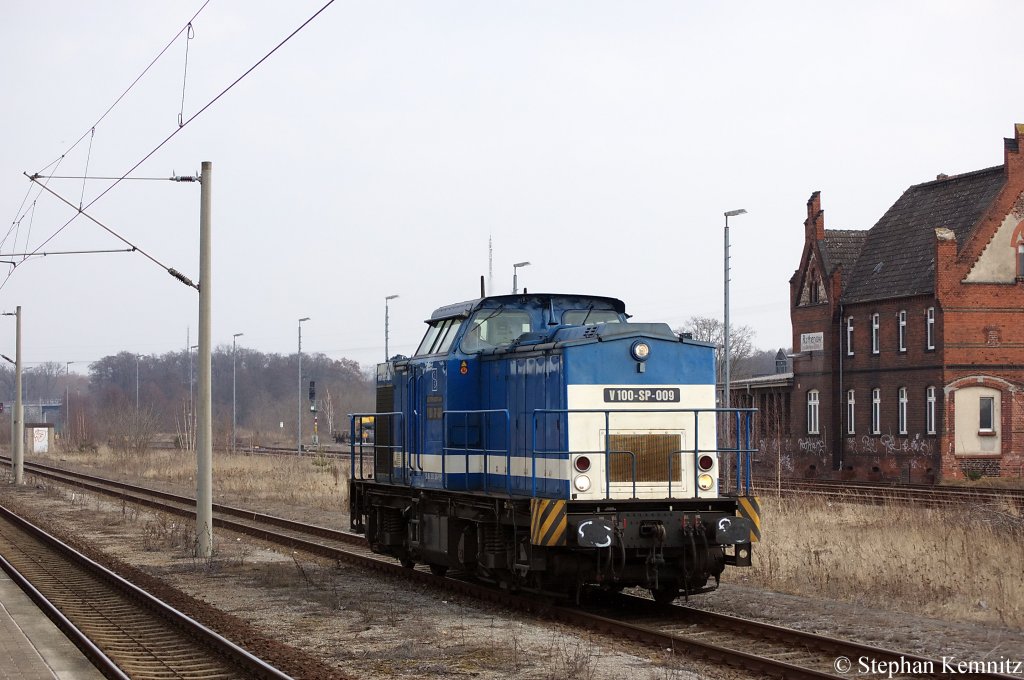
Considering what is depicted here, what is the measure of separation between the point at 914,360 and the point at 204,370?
29.5 m

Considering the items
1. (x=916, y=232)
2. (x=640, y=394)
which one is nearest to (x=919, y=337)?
(x=916, y=232)

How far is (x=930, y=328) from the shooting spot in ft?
134

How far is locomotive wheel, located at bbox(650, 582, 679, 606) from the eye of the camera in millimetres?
13031

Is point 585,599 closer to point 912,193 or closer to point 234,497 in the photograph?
point 234,497

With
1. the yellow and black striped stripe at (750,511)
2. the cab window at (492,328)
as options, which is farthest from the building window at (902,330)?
the yellow and black striped stripe at (750,511)

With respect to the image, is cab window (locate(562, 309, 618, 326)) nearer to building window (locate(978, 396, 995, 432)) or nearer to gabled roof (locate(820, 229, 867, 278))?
building window (locate(978, 396, 995, 432))

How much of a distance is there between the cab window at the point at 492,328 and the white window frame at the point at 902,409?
30.8 m

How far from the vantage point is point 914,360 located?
41.5 m

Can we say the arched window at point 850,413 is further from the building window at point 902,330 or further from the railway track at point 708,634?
the railway track at point 708,634

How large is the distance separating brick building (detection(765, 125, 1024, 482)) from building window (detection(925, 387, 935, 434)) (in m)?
0.04

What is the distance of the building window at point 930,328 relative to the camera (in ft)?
133

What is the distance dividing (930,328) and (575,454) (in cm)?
3150

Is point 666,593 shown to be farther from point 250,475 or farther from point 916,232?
point 916,232

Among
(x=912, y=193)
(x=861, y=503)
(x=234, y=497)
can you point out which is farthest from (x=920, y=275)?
(x=234, y=497)
